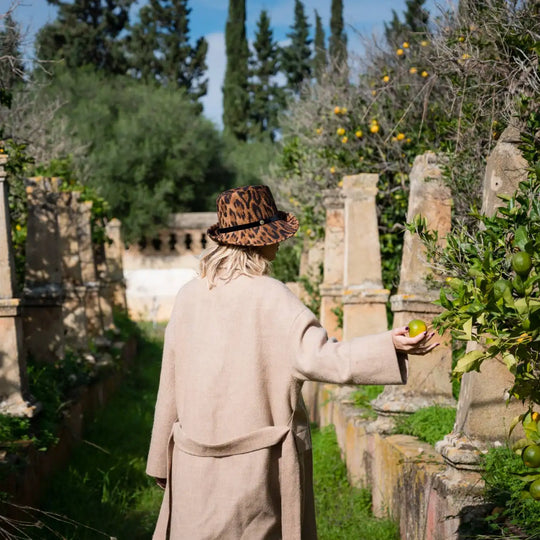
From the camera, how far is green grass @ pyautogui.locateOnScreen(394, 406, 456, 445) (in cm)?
466

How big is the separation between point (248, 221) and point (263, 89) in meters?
29.6

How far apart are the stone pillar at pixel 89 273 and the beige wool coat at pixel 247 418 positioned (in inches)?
341

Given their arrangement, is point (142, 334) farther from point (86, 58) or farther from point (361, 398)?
point (86, 58)

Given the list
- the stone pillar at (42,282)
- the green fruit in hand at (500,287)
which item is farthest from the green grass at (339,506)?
the stone pillar at (42,282)

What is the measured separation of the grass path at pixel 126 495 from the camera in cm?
505

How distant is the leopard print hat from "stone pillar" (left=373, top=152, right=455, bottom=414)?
2409 millimetres

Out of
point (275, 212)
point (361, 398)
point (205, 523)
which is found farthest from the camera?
point (361, 398)

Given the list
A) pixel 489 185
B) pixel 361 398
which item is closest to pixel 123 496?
pixel 361 398

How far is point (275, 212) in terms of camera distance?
316 cm

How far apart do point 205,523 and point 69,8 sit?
3304 cm

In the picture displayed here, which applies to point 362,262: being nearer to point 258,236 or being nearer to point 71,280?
point 258,236

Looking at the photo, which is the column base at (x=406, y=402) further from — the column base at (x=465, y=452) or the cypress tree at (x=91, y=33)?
the cypress tree at (x=91, y=33)

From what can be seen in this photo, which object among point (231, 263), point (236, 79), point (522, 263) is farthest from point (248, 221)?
point (236, 79)

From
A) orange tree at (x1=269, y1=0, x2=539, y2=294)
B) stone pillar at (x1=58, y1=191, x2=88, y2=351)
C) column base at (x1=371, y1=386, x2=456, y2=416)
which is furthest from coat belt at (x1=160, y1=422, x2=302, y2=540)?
stone pillar at (x1=58, y1=191, x2=88, y2=351)
